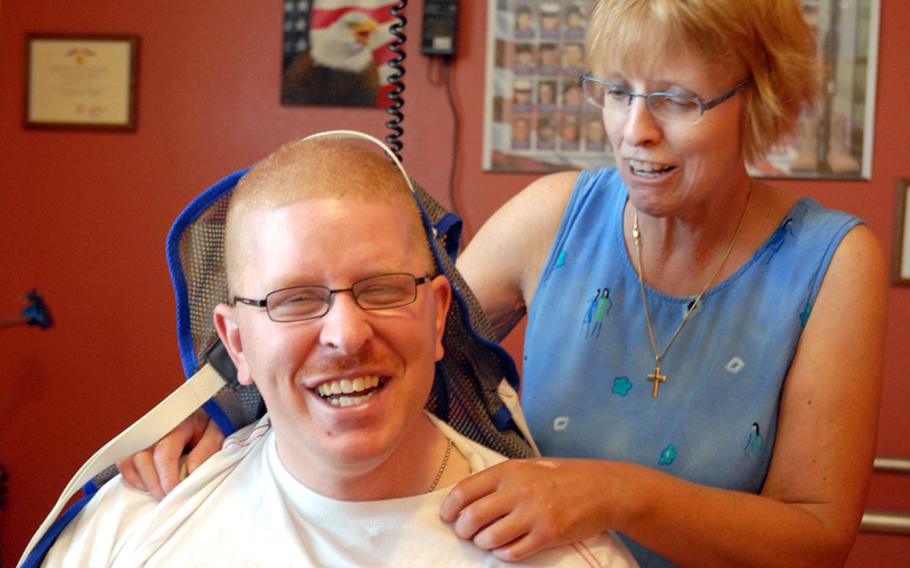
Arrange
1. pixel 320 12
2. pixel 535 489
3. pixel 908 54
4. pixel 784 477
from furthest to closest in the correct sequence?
pixel 320 12 < pixel 908 54 < pixel 784 477 < pixel 535 489

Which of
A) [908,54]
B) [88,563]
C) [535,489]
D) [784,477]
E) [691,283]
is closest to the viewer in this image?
[535,489]

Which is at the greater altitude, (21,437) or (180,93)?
(180,93)

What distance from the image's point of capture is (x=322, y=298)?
119cm

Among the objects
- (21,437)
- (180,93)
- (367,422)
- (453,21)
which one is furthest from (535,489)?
(21,437)

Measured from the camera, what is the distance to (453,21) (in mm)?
3250

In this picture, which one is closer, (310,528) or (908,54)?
(310,528)

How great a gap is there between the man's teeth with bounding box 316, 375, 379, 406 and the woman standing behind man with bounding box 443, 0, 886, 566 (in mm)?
173

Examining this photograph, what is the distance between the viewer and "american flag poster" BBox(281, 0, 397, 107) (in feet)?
10.9

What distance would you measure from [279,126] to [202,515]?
2218mm

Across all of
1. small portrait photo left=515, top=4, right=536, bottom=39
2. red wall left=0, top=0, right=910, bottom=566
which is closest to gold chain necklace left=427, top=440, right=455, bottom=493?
red wall left=0, top=0, right=910, bottom=566

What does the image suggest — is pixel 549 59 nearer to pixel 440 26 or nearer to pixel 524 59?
pixel 524 59

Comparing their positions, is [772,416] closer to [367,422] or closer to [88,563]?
[367,422]

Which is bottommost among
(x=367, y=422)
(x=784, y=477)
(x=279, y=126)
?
(x=784, y=477)

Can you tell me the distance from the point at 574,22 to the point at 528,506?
7.76 feet
